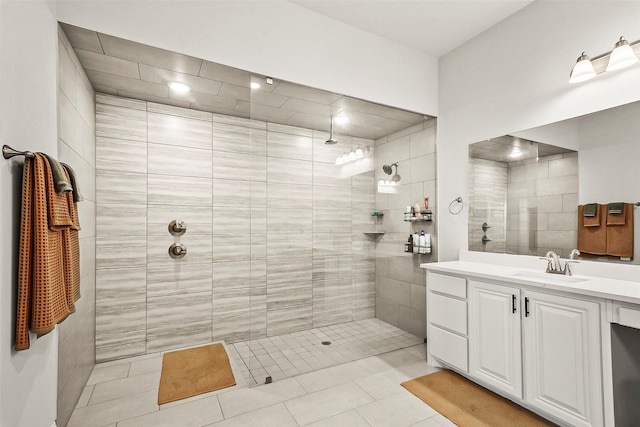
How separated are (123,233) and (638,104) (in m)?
4.04

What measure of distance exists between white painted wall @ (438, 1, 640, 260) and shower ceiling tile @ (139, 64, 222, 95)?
2.33 meters

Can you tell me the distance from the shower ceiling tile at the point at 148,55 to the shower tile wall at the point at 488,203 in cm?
258

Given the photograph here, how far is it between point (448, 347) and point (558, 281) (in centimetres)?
96

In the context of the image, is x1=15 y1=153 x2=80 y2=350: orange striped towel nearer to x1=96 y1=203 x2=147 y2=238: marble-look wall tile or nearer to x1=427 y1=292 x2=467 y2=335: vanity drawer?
x1=96 y1=203 x2=147 y2=238: marble-look wall tile

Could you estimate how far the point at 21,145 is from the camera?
4.46 ft

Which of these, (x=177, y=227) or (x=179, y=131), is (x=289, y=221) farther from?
(x=179, y=131)

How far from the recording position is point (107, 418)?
2.05 metres

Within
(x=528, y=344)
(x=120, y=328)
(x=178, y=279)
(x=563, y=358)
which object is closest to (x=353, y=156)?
(x=528, y=344)

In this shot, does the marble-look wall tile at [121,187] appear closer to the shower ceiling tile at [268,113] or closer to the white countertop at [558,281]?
the shower ceiling tile at [268,113]

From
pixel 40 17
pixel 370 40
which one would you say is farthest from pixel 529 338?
pixel 40 17

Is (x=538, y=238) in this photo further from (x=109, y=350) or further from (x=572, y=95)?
(x=109, y=350)

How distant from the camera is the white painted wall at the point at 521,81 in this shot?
2.09 m

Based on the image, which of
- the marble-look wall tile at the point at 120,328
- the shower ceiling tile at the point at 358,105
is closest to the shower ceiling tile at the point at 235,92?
the shower ceiling tile at the point at 358,105

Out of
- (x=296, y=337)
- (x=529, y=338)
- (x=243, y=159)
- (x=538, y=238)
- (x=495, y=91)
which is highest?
(x=495, y=91)
